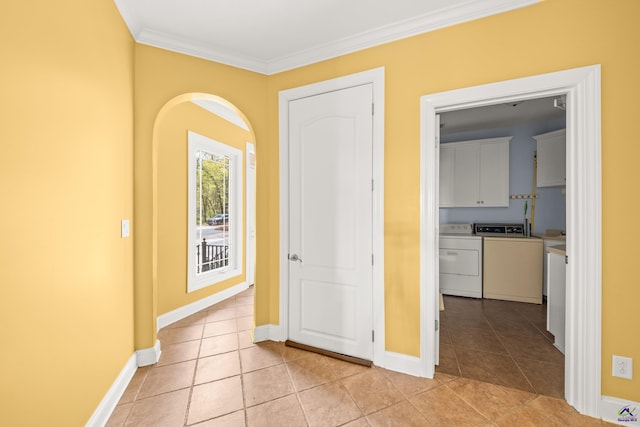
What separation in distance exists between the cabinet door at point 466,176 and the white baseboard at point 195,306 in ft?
12.6

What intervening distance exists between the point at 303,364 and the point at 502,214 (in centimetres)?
409

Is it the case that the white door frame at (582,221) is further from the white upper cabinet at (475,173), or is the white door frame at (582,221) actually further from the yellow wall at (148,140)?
the white upper cabinet at (475,173)

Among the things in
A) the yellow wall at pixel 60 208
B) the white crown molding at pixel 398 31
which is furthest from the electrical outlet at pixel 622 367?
the yellow wall at pixel 60 208

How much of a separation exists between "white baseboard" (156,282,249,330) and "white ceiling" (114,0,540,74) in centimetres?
275

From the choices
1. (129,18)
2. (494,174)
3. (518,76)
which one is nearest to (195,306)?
(129,18)

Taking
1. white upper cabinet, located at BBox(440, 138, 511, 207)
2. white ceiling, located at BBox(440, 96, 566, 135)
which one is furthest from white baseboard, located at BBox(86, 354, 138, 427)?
white upper cabinet, located at BBox(440, 138, 511, 207)

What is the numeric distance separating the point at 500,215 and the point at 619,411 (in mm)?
3438

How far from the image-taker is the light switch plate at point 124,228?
208 centimetres

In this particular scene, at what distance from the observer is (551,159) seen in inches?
167

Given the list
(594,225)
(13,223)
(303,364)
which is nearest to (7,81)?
(13,223)

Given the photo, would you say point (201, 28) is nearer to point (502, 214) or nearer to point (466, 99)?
point (466, 99)

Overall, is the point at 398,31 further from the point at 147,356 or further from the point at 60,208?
the point at 147,356

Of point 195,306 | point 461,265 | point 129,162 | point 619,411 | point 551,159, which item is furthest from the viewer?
point 461,265

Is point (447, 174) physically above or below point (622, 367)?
above
